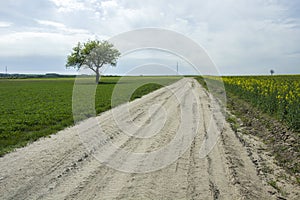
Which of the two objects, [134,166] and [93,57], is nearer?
[134,166]

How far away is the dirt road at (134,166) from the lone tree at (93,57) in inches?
1582

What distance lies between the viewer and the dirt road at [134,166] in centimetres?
419

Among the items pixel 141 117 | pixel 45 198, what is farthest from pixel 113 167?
pixel 141 117

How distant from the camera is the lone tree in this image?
2045 inches

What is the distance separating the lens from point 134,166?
532 cm

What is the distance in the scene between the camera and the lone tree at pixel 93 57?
5194 cm

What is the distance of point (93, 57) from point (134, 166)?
48558 mm

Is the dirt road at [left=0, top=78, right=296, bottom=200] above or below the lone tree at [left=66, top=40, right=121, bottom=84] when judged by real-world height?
below

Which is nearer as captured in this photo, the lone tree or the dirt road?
the dirt road

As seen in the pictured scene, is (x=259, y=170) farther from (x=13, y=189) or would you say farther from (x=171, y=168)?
(x=13, y=189)

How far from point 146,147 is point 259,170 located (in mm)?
2574

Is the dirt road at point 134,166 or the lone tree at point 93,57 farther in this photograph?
the lone tree at point 93,57

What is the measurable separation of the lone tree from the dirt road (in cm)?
4019

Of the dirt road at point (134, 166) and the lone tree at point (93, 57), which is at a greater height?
the lone tree at point (93, 57)
